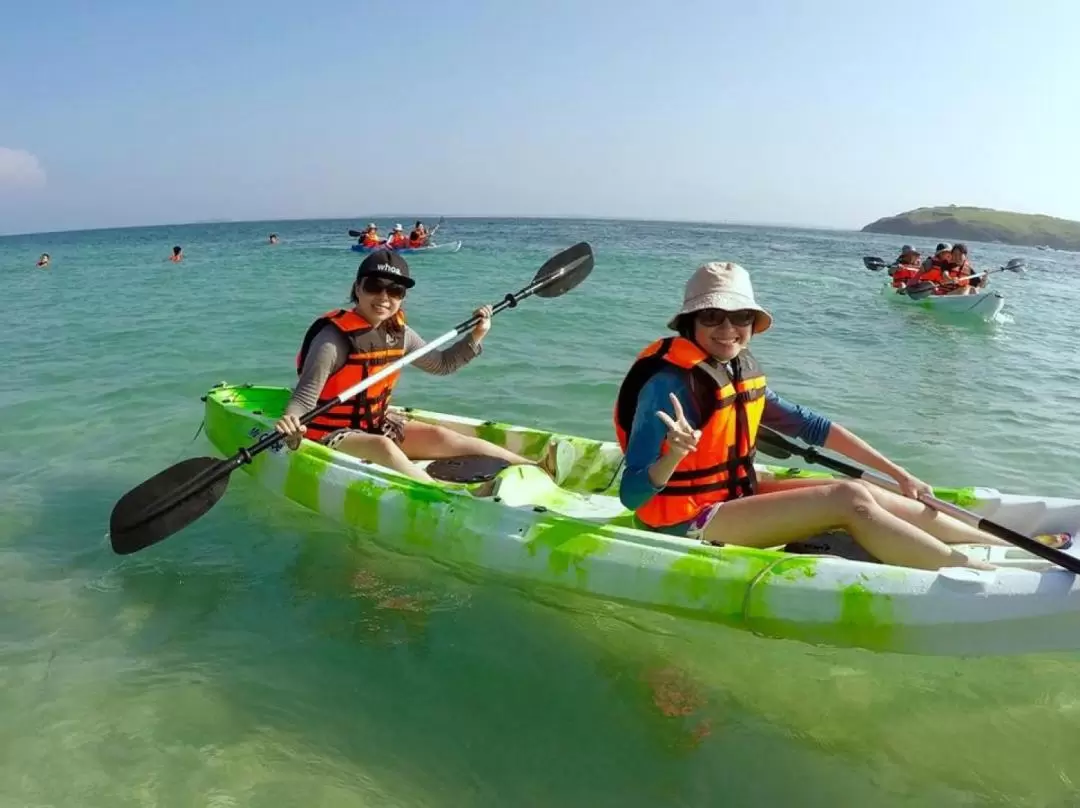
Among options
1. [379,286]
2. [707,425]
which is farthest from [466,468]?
[707,425]

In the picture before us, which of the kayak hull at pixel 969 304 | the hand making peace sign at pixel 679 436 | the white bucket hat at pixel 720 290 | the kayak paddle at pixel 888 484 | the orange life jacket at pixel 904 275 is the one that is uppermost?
the orange life jacket at pixel 904 275

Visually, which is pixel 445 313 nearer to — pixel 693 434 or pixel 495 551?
pixel 495 551

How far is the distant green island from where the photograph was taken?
81.8 metres

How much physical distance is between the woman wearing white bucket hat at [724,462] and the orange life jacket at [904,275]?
15712 mm

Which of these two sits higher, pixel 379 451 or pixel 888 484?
pixel 888 484

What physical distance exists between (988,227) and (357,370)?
98.2 metres

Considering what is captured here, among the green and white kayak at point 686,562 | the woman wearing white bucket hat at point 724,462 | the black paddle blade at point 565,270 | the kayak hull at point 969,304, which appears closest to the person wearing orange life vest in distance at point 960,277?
the kayak hull at point 969,304

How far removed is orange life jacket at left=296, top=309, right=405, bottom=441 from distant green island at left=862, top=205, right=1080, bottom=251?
8504 cm

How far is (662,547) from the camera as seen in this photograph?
3.65 metres

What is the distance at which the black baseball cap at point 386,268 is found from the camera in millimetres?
4797

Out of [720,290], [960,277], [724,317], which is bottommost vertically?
[724,317]

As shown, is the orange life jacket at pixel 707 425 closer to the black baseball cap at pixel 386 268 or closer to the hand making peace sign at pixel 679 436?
the hand making peace sign at pixel 679 436

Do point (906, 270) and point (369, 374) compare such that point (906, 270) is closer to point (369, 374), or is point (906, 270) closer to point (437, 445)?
point (437, 445)

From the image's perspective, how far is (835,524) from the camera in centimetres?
351
